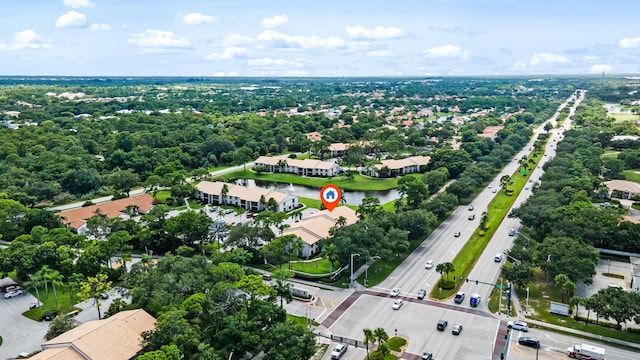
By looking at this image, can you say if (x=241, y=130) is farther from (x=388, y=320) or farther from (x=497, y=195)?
(x=388, y=320)

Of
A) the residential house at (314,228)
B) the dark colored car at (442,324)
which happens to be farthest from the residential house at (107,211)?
the dark colored car at (442,324)

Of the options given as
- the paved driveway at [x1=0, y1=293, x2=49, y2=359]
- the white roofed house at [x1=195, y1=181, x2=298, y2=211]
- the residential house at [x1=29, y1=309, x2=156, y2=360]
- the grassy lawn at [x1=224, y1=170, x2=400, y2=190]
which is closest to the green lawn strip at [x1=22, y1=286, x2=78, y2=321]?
the paved driveway at [x1=0, y1=293, x2=49, y2=359]

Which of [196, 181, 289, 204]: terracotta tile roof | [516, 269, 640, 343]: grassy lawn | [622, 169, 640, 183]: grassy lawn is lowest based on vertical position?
[516, 269, 640, 343]: grassy lawn

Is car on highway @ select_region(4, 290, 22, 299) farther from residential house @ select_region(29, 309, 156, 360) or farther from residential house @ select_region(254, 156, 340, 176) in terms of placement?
residential house @ select_region(254, 156, 340, 176)

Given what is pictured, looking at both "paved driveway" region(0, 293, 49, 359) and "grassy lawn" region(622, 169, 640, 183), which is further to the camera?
"grassy lawn" region(622, 169, 640, 183)

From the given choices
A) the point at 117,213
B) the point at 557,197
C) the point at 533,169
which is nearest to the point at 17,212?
the point at 117,213
